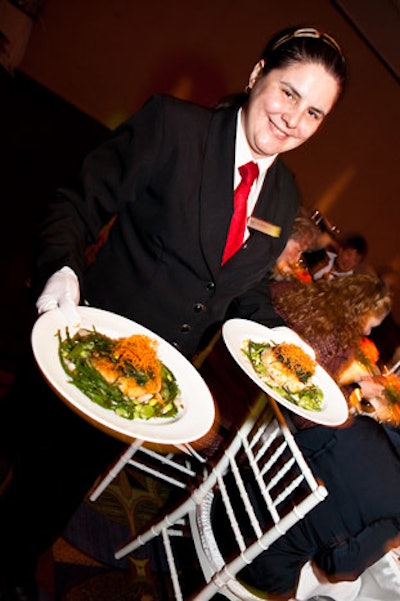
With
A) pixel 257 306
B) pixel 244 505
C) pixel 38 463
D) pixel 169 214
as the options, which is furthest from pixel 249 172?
pixel 244 505

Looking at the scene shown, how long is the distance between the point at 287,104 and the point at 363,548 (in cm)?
156

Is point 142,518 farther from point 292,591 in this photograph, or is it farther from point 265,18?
point 265,18

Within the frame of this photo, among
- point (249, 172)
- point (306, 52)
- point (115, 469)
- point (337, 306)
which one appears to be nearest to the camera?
point (306, 52)

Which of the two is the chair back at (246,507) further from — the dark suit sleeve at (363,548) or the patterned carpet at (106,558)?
the patterned carpet at (106,558)

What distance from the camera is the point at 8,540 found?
1.56 m

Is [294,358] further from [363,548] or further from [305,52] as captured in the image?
[305,52]

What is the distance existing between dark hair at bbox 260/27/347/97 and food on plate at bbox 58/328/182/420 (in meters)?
0.91

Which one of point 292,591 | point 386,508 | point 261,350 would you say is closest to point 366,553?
point 386,508

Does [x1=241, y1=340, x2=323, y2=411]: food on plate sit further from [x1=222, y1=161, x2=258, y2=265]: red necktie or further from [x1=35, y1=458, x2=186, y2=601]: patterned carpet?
[x1=35, y1=458, x2=186, y2=601]: patterned carpet

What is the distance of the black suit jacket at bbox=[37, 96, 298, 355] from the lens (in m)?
1.33

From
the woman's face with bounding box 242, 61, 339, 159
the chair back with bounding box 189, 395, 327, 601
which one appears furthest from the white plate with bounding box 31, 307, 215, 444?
the woman's face with bounding box 242, 61, 339, 159

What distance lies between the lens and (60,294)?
1102 millimetres

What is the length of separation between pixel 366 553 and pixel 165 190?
149 cm

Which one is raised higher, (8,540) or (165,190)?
(165,190)
